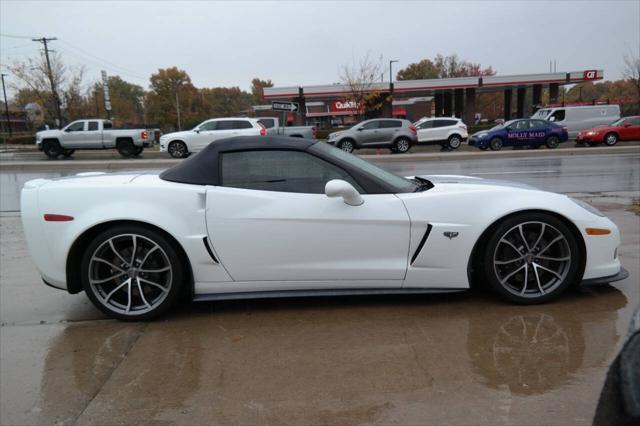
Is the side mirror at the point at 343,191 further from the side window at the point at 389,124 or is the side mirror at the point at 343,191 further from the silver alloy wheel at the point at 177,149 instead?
the side window at the point at 389,124

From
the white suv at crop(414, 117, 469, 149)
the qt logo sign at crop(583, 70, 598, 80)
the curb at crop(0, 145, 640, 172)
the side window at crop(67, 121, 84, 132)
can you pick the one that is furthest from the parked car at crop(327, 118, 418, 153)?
the qt logo sign at crop(583, 70, 598, 80)

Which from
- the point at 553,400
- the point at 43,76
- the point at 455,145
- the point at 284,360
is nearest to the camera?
the point at 553,400

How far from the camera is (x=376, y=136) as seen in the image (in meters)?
23.4

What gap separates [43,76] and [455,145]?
3404 cm

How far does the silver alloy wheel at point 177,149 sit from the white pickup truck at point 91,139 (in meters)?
2.68

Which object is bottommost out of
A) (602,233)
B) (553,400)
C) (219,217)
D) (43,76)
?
(553,400)

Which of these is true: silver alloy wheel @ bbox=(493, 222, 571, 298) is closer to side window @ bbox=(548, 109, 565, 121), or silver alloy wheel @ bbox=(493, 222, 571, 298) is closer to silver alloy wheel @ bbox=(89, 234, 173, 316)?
silver alloy wheel @ bbox=(89, 234, 173, 316)

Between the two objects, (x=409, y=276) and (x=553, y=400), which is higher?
(x=409, y=276)

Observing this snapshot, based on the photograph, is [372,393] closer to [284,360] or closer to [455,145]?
[284,360]

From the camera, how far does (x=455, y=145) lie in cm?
2502

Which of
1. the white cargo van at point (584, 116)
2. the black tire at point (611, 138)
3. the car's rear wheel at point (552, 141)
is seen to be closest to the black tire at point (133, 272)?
the car's rear wheel at point (552, 141)

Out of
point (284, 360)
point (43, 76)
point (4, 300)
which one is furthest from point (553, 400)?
point (43, 76)

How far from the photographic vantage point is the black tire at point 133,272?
11.5ft

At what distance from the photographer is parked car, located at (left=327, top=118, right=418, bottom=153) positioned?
23.4 m
